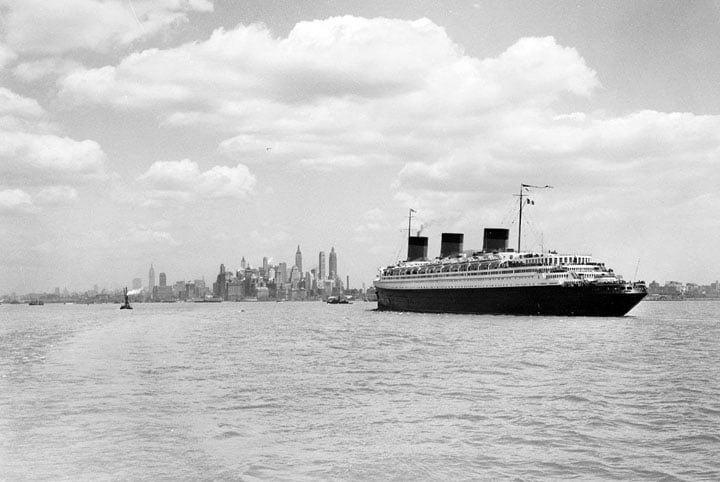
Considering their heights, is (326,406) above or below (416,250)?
below

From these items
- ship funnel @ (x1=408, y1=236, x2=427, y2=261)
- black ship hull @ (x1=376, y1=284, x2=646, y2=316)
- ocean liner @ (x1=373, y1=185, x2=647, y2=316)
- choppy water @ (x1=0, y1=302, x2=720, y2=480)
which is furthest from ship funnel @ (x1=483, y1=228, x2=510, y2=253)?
choppy water @ (x1=0, y1=302, x2=720, y2=480)

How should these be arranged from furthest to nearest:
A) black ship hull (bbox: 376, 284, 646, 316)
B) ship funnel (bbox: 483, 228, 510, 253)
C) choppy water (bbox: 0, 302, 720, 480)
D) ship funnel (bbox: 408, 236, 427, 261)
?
1. ship funnel (bbox: 408, 236, 427, 261)
2. ship funnel (bbox: 483, 228, 510, 253)
3. black ship hull (bbox: 376, 284, 646, 316)
4. choppy water (bbox: 0, 302, 720, 480)

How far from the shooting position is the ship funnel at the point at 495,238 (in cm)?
10500

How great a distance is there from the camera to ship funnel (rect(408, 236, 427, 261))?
129m

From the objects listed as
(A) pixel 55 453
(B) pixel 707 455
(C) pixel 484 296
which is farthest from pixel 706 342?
(C) pixel 484 296

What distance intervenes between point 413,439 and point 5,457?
800 cm

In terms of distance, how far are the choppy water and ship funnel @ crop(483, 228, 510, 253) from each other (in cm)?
7056

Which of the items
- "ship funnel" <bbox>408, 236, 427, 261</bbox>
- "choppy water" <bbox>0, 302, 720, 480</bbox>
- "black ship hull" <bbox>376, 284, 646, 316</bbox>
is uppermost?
"ship funnel" <bbox>408, 236, 427, 261</bbox>

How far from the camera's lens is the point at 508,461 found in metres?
13.9

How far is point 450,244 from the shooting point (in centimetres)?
11925

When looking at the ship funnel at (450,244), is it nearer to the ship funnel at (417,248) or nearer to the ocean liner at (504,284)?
the ocean liner at (504,284)

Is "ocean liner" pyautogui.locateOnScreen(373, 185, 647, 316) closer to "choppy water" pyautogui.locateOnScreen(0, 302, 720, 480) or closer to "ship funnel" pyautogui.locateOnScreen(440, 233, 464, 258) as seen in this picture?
"ship funnel" pyautogui.locateOnScreen(440, 233, 464, 258)

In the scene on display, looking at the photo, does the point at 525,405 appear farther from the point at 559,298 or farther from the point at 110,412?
the point at 559,298

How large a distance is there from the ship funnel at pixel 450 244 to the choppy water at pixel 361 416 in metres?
83.3
